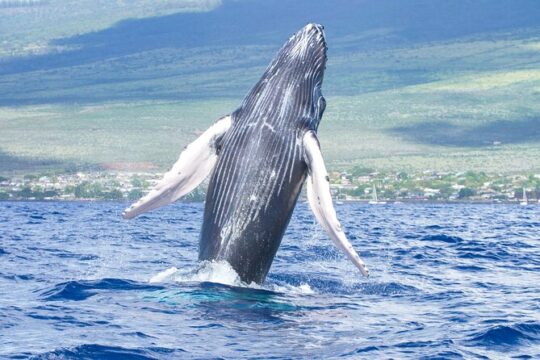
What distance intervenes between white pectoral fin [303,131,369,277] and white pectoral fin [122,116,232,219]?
85 cm

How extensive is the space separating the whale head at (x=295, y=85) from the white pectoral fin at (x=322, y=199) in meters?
0.35

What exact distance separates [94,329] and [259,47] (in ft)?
551

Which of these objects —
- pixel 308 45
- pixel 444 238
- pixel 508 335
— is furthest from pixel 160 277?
pixel 444 238

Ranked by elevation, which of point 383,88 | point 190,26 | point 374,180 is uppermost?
point 190,26

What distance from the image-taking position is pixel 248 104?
10.4 meters

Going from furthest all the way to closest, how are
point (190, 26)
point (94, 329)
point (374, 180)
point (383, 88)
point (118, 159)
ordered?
point (190, 26) < point (383, 88) < point (118, 159) < point (374, 180) < point (94, 329)

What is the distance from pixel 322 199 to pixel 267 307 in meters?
1.05

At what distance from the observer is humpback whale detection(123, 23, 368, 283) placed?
9922 mm

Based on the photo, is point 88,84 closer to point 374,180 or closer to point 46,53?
point 46,53

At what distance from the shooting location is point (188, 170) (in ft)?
33.2

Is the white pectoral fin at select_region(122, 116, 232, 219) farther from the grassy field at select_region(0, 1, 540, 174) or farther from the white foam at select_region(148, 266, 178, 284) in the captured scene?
the grassy field at select_region(0, 1, 540, 174)

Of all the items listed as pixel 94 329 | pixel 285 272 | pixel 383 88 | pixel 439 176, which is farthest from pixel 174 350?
pixel 383 88

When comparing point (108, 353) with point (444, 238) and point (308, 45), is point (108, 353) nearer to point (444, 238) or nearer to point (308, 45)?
point (308, 45)

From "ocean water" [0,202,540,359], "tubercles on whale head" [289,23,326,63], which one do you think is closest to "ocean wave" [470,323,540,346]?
"ocean water" [0,202,540,359]
